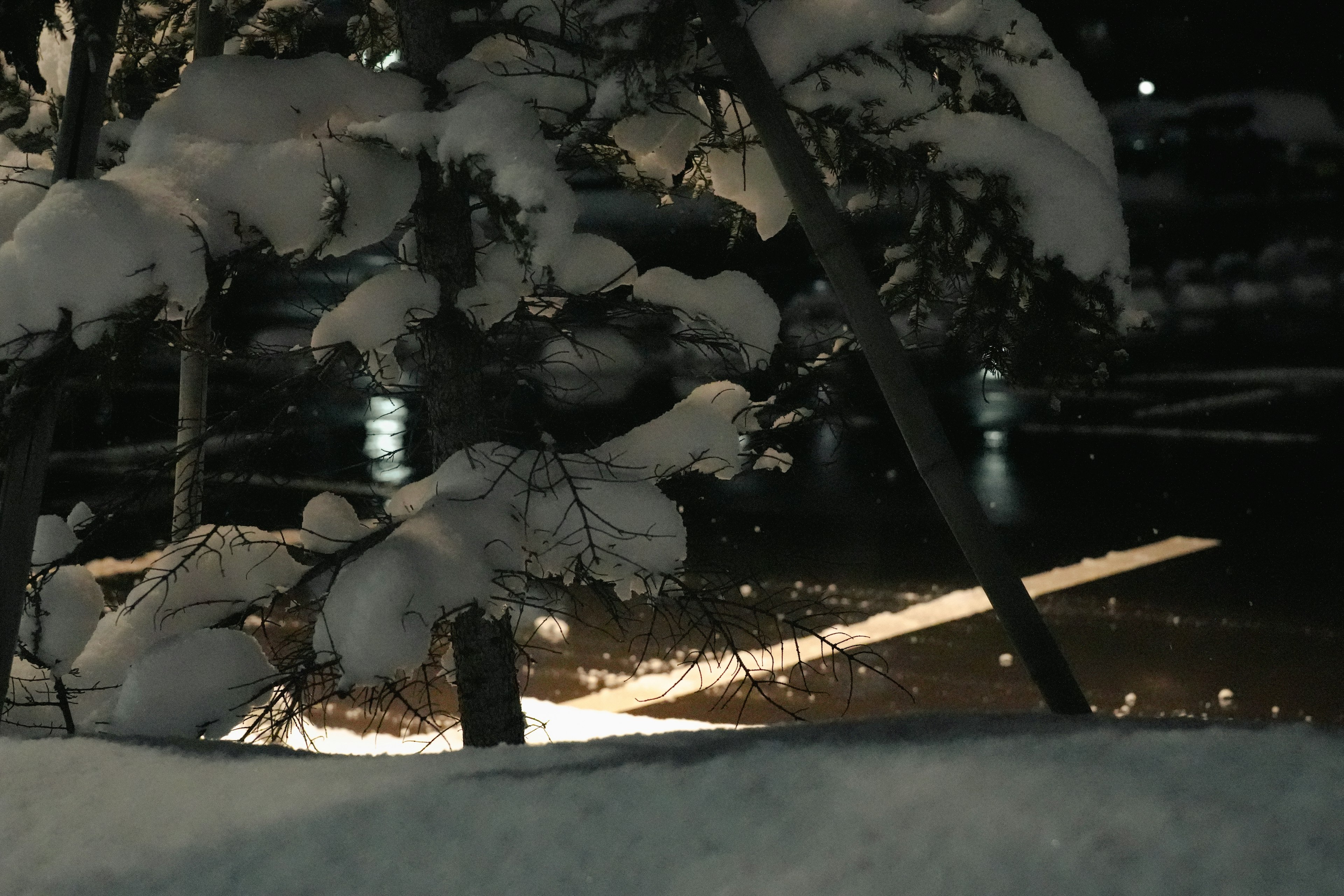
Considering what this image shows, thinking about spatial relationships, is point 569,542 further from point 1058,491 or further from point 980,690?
point 1058,491

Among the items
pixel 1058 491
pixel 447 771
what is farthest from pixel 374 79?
pixel 1058 491

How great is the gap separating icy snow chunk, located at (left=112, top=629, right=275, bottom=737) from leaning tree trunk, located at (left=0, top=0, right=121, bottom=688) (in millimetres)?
310

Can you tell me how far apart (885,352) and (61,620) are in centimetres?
263

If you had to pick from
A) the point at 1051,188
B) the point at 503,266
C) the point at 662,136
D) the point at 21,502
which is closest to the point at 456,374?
the point at 503,266

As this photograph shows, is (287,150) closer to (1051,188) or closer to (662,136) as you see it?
(662,136)

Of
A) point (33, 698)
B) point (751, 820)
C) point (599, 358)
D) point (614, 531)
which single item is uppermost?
point (599, 358)

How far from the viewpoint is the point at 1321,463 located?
12789 mm

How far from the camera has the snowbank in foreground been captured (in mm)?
1764

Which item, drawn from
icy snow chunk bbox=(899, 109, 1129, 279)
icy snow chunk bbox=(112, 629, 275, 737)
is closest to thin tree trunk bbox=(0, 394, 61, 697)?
icy snow chunk bbox=(112, 629, 275, 737)

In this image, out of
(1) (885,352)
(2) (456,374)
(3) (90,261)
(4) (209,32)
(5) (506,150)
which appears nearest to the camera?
(3) (90,261)

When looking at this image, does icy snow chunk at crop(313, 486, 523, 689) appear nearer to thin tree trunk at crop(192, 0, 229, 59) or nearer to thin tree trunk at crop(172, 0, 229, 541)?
thin tree trunk at crop(172, 0, 229, 541)

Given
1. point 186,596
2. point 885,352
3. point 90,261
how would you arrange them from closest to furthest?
point 90,261
point 885,352
point 186,596

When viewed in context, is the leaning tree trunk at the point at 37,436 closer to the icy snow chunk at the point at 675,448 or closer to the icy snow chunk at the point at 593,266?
the icy snow chunk at the point at 593,266

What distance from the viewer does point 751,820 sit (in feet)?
6.42
